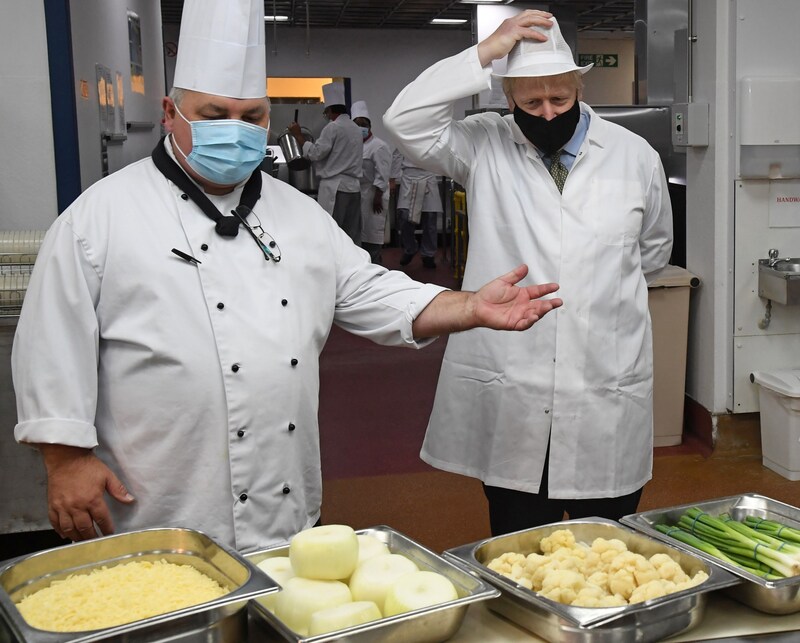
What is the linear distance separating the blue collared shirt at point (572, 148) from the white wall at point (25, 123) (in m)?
2.09

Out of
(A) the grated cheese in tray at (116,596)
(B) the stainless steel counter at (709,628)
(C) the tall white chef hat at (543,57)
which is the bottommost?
(B) the stainless steel counter at (709,628)

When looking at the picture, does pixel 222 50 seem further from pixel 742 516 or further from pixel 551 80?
pixel 742 516

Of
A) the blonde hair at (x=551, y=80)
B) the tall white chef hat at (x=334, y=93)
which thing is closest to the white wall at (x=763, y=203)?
the blonde hair at (x=551, y=80)

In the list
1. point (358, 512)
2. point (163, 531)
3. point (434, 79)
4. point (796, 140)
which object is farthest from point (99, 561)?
point (796, 140)

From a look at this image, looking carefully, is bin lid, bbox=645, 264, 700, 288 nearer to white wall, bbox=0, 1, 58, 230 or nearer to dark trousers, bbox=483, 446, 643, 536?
dark trousers, bbox=483, 446, 643, 536

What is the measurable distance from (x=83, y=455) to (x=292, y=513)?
43cm

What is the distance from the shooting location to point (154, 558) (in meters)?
1.47

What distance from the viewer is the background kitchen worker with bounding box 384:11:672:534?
2387 millimetres

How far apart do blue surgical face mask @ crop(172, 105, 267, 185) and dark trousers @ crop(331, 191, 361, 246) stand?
7.43 metres

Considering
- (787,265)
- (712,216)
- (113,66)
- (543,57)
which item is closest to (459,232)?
(113,66)

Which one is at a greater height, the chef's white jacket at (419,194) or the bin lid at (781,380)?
the chef's white jacket at (419,194)

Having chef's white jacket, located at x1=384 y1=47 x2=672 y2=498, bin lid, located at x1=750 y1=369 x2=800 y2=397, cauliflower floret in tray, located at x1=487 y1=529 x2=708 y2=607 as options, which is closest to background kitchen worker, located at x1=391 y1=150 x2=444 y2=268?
bin lid, located at x1=750 y1=369 x2=800 y2=397

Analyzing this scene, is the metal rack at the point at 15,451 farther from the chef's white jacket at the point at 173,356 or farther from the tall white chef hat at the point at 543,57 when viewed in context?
the tall white chef hat at the point at 543,57

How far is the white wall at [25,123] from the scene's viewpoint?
11.6 feet
